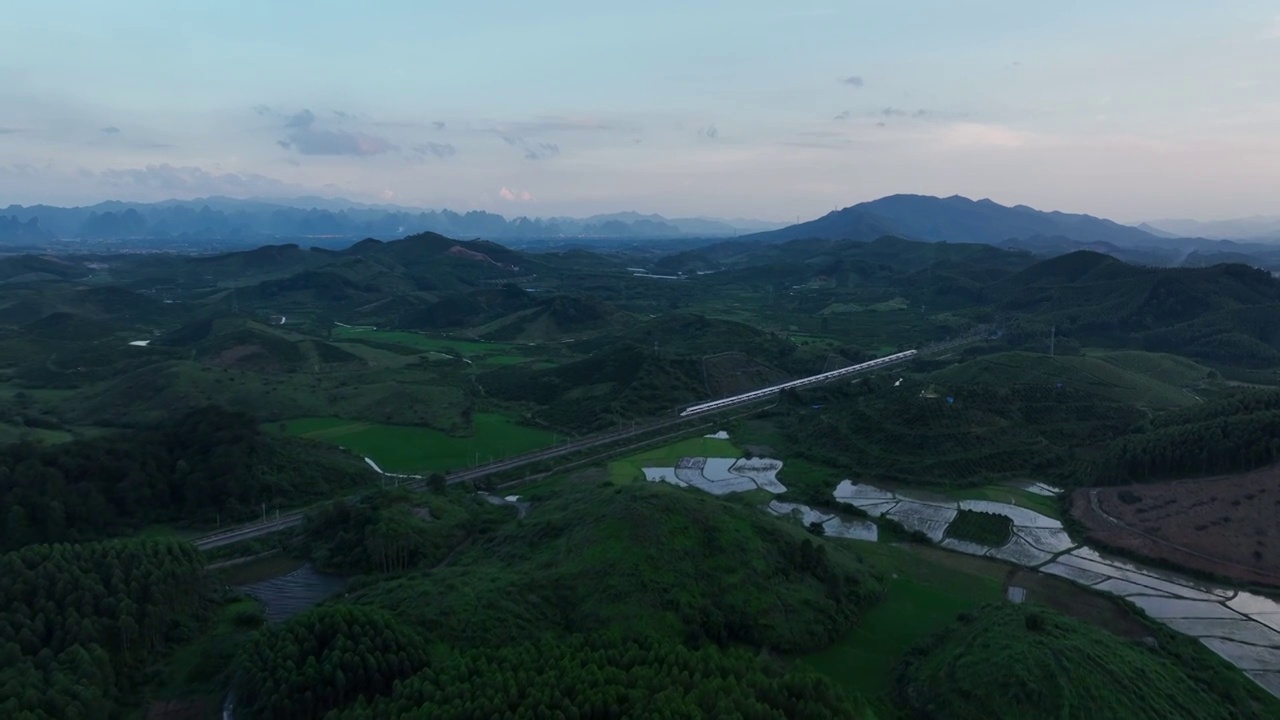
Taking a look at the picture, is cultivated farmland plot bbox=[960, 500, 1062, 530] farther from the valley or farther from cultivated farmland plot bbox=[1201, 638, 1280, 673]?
cultivated farmland plot bbox=[1201, 638, 1280, 673]

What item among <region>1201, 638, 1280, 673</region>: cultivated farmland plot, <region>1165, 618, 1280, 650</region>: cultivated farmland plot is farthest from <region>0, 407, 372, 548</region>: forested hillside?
<region>1201, 638, 1280, 673</region>: cultivated farmland plot

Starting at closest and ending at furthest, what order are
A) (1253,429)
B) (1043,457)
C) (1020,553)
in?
(1020,553), (1253,429), (1043,457)

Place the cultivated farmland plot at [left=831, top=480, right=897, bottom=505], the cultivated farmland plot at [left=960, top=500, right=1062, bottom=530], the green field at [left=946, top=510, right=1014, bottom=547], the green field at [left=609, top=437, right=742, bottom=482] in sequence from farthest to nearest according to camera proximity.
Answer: the green field at [left=609, top=437, right=742, bottom=482] → the cultivated farmland plot at [left=831, top=480, right=897, bottom=505] → the cultivated farmland plot at [left=960, top=500, right=1062, bottom=530] → the green field at [left=946, top=510, right=1014, bottom=547]

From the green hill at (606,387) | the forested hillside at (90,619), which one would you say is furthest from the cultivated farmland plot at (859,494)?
the forested hillside at (90,619)

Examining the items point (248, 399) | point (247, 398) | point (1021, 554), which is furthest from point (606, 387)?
point (1021, 554)

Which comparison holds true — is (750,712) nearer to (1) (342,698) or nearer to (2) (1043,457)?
(1) (342,698)

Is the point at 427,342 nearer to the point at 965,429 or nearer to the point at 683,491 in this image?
the point at 965,429

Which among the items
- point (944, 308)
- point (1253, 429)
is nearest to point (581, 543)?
point (1253, 429)
